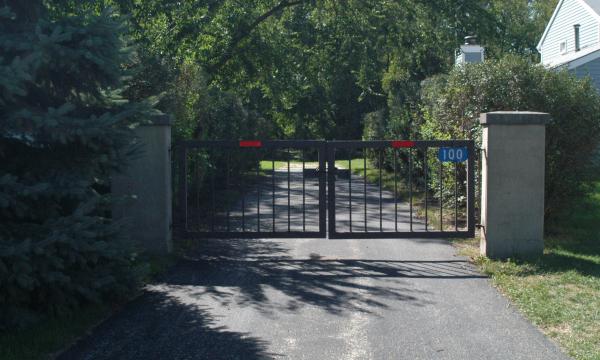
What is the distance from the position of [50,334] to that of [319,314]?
2503mm

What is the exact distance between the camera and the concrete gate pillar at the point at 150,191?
33.4 feet

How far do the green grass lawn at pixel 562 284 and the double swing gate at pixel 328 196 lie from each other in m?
1.19

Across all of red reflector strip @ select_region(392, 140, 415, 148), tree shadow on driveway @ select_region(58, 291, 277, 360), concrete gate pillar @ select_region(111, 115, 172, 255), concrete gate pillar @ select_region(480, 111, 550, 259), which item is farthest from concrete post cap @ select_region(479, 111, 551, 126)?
tree shadow on driveway @ select_region(58, 291, 277, 360)

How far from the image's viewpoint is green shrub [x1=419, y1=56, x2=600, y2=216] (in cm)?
1138

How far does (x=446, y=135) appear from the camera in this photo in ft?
44.0

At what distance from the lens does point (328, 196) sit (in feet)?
34.9

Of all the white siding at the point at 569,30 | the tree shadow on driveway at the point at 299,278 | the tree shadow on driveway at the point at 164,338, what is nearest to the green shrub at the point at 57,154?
the tree shadow on driveway at the point at 164,338

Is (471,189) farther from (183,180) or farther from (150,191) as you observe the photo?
(150,191)

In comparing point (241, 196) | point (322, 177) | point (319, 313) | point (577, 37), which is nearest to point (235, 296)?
point (319, 313)

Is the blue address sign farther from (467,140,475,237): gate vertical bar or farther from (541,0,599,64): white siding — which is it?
(541,0,599,64): white siding

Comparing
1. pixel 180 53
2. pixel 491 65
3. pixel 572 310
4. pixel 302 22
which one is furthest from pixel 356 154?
pixel 572 310

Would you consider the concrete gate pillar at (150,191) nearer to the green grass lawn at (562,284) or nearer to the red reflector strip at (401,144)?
the red reflector strip at (401,144)

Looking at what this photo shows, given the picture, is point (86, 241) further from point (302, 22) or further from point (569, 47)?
point (569, 47)

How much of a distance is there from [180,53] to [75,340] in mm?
10701
